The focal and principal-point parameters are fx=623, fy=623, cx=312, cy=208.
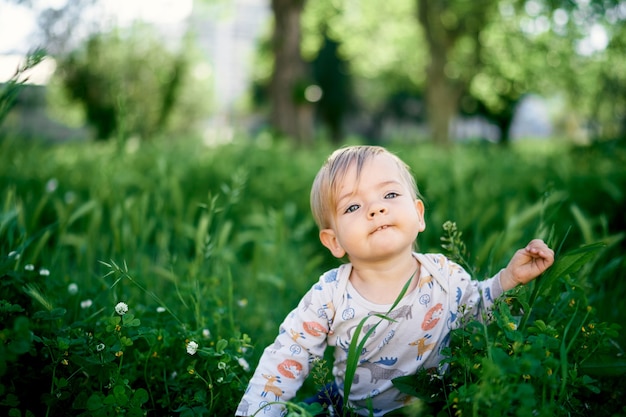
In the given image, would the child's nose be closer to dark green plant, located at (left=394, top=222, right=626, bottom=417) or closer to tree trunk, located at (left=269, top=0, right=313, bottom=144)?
dark green plant, located at (left=394, top=222, right=626, bottom=417)

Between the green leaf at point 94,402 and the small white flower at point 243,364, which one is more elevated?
the green leaf at point 94,402

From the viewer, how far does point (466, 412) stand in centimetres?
141

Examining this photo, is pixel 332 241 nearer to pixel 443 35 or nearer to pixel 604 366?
pixel 604 366

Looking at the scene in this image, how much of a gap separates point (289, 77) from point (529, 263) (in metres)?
10.1

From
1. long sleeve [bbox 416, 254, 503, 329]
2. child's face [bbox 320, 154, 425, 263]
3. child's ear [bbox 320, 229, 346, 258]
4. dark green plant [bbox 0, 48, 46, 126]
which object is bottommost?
long sleeve [bbox 416, 254, 503, 329]

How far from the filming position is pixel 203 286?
243 cm

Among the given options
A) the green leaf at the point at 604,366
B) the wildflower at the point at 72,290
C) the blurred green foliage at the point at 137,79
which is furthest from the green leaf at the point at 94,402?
the blurred green foliage at the point at 137,79

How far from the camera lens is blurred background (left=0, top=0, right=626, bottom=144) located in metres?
7.01

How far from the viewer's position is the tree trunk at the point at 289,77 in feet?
36.8

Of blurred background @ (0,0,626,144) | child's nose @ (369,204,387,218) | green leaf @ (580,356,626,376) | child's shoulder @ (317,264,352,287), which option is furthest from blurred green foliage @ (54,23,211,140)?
green leaf @ (580,356,626,376)

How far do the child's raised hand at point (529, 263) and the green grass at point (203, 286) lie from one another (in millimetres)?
57

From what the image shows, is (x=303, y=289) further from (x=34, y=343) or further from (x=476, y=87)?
(x=476, y=87)

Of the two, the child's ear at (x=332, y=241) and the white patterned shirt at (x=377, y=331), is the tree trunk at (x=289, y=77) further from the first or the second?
the white patterned shirt at (x=377, y=331)

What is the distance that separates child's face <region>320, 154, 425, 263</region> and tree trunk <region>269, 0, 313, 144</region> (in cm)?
957
